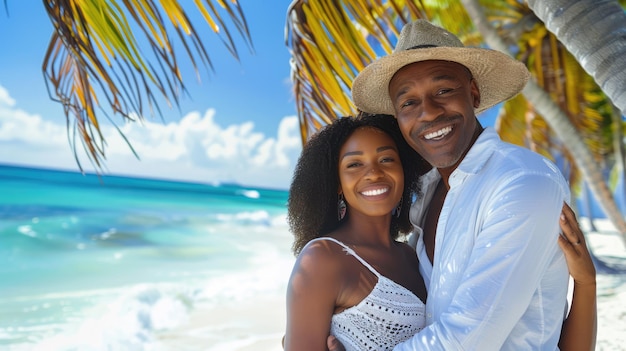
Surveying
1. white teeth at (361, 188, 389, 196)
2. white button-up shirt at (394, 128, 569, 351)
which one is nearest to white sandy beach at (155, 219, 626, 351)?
white teeth at (361, 188, 389, 196)

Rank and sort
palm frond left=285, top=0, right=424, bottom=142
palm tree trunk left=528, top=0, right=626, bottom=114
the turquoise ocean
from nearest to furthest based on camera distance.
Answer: palm tree trunk left=528, top=0, right=626, bottom=114 < palm frond left=285, top=0, right=424, bottom=142 < the turquoise ocean

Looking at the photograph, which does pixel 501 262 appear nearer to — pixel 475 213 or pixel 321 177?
pixel 475 213

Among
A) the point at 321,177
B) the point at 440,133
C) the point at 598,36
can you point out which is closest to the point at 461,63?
the point at 440,133

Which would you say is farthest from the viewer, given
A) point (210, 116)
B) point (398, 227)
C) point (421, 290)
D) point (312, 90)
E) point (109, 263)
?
point (210, 116)

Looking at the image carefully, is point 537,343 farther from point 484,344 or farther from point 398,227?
point 398,227

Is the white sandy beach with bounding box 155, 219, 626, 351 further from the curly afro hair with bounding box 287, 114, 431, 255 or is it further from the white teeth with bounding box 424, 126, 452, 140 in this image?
the white teeth with bounding box 424, 126, 452, 140

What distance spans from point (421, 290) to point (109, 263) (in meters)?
19.4

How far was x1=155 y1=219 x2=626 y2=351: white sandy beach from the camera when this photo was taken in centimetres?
781

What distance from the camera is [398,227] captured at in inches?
114

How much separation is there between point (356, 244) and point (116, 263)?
19.4m

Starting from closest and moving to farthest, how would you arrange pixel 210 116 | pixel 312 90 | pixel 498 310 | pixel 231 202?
pixel 498 310 < pixel 312 90 < pixel 231 202 < pixel 210 116

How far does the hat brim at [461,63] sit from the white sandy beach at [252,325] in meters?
5.15

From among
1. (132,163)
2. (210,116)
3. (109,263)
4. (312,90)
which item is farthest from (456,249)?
(210,116)

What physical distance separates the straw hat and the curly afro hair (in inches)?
4.1
